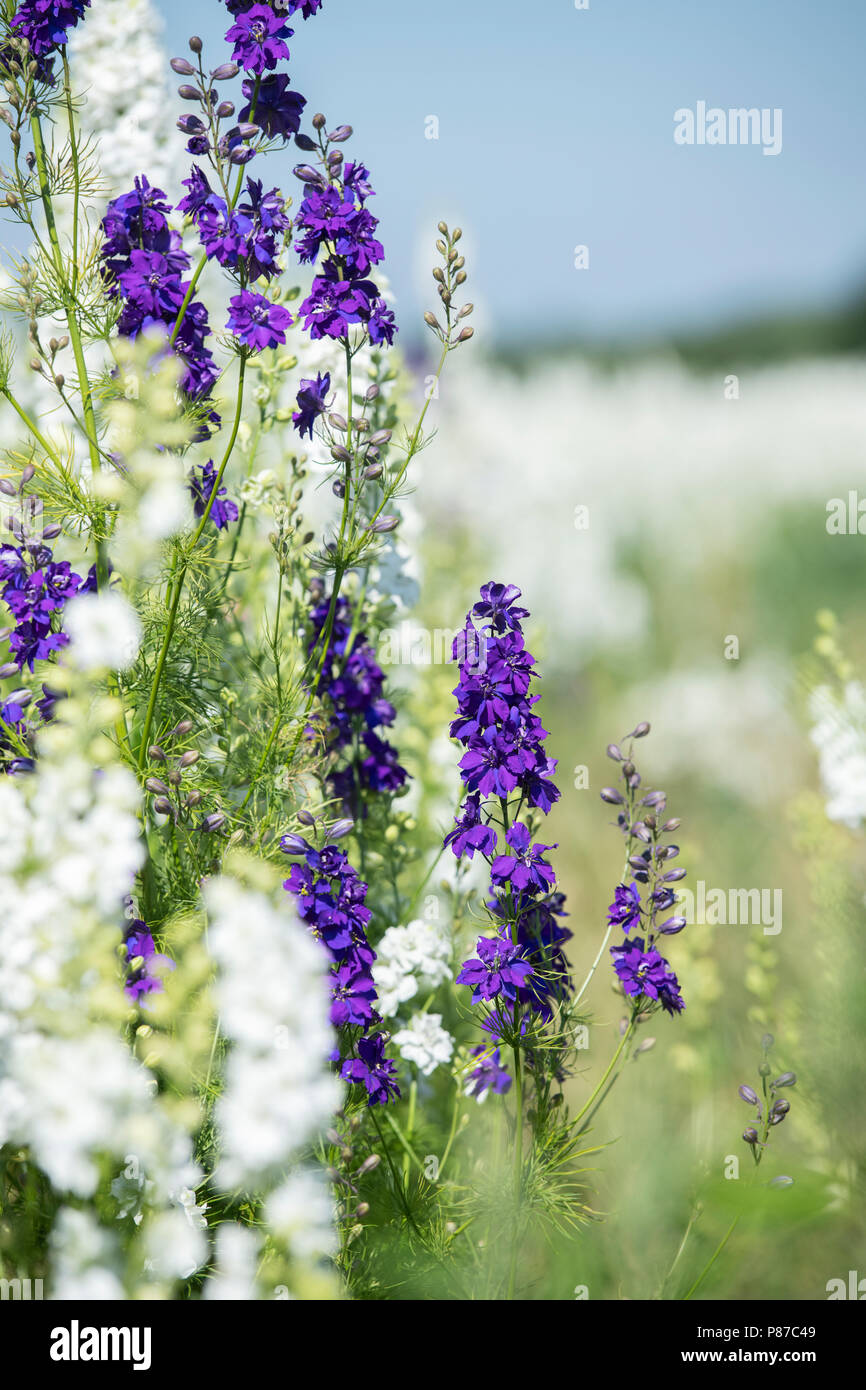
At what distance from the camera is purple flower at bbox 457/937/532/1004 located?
1.81 metres

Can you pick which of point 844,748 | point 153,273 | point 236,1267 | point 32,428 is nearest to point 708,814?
point 844,748

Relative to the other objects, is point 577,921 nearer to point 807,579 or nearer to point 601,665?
point 601,665

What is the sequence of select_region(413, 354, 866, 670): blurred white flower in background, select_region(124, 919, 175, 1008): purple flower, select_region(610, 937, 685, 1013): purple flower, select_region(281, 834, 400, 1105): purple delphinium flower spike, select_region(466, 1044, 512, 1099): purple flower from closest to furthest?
select_region(124, 919, 175, 1008): purple flower
select_region(281, 834, 400, 1105): purple delphinium flower spike
select_region(610, 937, 685, 1013): purple flower
select_region(466, 1044, 512, 1099): purple flower
select_region(413, 354, 866, 670): blurred white flower in background

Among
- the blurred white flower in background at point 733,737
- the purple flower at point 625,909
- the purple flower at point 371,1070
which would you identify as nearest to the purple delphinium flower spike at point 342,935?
the purple flower at point 371,1070

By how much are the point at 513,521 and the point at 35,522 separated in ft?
15.9

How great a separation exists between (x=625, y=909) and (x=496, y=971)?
1.05ft

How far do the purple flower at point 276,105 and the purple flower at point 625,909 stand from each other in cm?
157

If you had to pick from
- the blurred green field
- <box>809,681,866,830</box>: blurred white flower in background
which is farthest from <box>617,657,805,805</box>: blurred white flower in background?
<box>809,681,866,830</box>: blurred white flower in background

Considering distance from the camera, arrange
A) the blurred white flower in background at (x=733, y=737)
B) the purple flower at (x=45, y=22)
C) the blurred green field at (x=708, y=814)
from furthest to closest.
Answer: the blurred white flower in background at (x=733, y=737) → the blurred green field at (x=708, y=814) → the purple flower at (x=45, y=22)

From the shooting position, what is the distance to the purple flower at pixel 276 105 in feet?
6.60

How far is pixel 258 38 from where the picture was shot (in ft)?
6.30

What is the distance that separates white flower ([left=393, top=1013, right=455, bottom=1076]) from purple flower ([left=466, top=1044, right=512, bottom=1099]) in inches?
3.0

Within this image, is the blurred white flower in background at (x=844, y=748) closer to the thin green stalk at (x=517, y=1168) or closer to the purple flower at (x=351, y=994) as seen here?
the thin green stalk at (x=517, y=1168)

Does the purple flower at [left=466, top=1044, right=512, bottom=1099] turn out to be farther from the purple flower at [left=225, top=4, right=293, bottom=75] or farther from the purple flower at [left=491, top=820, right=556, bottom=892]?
the purple flower at [left=225, top=4, right=293, bottom=75]
